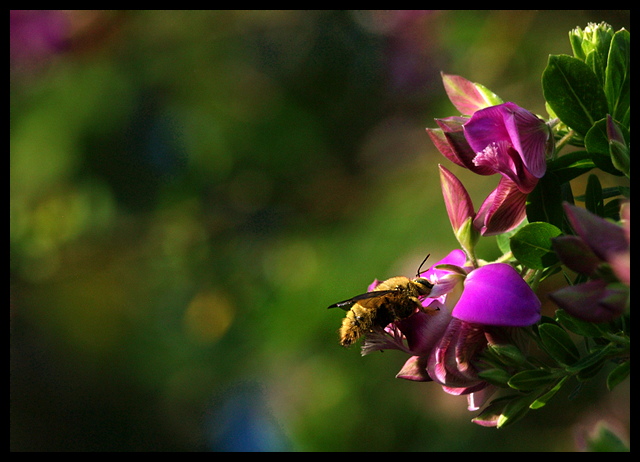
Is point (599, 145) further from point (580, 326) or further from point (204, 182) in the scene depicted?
point (204, 182)

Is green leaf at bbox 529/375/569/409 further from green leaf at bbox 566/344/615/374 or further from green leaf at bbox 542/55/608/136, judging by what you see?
green leaf at bbox 542/55/608/136

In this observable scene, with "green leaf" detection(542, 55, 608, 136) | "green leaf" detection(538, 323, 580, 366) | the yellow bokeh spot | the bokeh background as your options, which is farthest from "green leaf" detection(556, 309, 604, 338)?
the yellow bokeh spot

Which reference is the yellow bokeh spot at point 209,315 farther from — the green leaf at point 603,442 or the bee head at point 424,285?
the green leaf at point 603,442

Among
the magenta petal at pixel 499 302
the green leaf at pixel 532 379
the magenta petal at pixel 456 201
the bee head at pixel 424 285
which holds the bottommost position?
the green leaf at pixel 532 379

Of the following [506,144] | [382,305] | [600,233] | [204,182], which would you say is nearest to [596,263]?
[600,233]

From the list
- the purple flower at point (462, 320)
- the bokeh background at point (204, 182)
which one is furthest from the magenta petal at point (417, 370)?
the bokeh background at point (204, 182)

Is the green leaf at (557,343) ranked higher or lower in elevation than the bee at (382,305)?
lower

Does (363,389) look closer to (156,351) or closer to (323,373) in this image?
(323,373)
